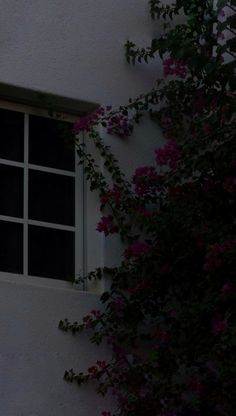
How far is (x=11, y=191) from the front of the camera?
8.06 metres

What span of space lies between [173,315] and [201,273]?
0.32m

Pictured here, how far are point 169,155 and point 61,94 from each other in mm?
843

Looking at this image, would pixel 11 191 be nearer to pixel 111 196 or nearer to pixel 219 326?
pixel 111 196

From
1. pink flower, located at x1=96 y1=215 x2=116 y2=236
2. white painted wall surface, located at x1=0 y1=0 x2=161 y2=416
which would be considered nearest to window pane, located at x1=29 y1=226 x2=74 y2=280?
white painted wall surface, located at x1=0 y1=0 x2=161 y2=416

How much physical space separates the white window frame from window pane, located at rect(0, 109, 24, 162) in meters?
→ 0.03

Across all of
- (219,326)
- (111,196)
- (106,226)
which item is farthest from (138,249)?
(219,326)

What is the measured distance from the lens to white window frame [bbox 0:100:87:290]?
7914 mm

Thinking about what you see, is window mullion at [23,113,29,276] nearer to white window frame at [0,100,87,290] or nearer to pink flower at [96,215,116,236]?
white window frame at [0,100,87,290]

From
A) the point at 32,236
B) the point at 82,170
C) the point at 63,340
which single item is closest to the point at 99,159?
the point at 82,170

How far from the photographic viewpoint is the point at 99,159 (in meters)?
8.41

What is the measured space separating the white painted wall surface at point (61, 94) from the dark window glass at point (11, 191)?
18.6 inches

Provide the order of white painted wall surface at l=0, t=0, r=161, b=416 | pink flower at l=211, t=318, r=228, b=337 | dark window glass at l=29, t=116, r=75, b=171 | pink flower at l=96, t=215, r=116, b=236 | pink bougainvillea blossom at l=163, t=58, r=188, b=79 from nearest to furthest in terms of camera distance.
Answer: pink flower at l=211, t=318, r=228, b=337, white painted wall surface at l=0, t=0, r=161, b=416, pink flower at l=96, t=215, r=116, b=236, dark window glass at l=29, t=116, r=75, b=171, pink bougainvillea blossom at l=163, t=58, r=188, b=79

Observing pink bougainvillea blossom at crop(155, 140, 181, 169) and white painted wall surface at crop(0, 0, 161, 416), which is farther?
pink bougainvillea blossom at crop(155, 140, 181, 169)

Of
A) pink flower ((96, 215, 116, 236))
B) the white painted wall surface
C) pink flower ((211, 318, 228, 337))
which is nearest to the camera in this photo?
pink flower ((211, 318, 228, 337))
